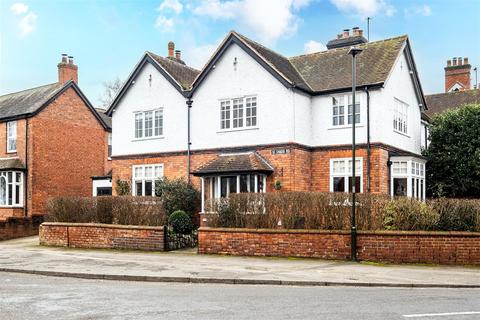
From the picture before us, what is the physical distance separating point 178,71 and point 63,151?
32.0ft

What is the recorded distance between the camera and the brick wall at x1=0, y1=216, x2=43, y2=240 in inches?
1173

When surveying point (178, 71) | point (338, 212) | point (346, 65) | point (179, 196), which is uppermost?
point (178, 71)

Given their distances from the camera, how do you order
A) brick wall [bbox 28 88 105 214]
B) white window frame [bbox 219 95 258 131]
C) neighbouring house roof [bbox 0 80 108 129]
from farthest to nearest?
neighbouring house roof [bbox 0 80 108 129]
brick wall [bbox 28 88 105 214]
white window frame [bbox 219 95 258 131]

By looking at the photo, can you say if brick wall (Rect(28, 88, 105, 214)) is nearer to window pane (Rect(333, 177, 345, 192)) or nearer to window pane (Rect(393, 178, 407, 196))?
window pane (Rect(333, 177, 345, 192))

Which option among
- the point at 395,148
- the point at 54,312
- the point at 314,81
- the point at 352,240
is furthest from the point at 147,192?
the point at 54,312

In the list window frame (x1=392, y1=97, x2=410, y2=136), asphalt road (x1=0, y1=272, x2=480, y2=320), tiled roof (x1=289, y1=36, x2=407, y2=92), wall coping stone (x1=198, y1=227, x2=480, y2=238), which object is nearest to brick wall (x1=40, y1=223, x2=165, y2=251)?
wall coping stone (x1=198, y1=227, x2=480, y2=238)

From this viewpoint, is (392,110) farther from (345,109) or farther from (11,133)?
(11,133)

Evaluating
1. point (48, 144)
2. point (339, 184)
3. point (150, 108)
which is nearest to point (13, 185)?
point (48, 144)

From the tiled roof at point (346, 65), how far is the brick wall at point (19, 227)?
16.9 meters

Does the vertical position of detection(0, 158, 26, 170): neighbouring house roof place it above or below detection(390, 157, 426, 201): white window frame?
above

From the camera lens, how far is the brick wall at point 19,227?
29.8 meters

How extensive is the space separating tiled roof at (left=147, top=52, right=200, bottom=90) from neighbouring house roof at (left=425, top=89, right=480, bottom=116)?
1806cm

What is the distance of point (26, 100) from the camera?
35.9 m

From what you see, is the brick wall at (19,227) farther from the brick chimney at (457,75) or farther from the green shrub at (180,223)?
the brick chimney at (457,75)
